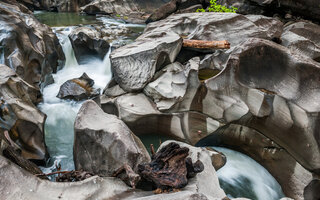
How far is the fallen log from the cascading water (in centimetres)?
301

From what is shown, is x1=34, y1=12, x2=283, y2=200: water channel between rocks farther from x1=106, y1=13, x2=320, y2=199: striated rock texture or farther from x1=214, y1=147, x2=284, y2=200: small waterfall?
x1=106, y1=13, x2=320, y2=199: striated rock texture

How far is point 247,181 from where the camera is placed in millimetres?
4191

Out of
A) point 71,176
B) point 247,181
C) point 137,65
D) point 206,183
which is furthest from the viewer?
point 137,65

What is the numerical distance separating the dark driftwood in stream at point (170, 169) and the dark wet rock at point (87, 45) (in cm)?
647

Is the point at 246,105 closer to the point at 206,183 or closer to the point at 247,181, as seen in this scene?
the point at 247,181

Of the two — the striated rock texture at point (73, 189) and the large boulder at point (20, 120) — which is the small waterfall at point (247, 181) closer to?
the striated rock texture at point (73, 189)

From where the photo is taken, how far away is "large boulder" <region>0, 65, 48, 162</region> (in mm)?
3609

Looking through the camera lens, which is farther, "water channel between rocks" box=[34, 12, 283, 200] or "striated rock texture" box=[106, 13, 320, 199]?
"water channel between rocks" box=[34, 12, 283, 200]

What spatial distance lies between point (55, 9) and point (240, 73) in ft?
63.6

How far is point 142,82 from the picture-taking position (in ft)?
16.4

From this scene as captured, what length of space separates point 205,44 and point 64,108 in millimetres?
4264

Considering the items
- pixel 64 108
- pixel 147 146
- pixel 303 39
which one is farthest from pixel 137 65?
pixel 303 39

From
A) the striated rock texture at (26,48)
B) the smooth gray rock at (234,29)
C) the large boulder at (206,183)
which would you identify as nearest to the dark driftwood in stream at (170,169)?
the large boulder at (206,183)

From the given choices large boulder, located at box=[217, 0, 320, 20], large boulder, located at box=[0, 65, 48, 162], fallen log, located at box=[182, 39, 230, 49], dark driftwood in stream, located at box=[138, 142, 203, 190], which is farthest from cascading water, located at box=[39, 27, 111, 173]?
large boulder, located at box=[217, 0, 320, 20]
